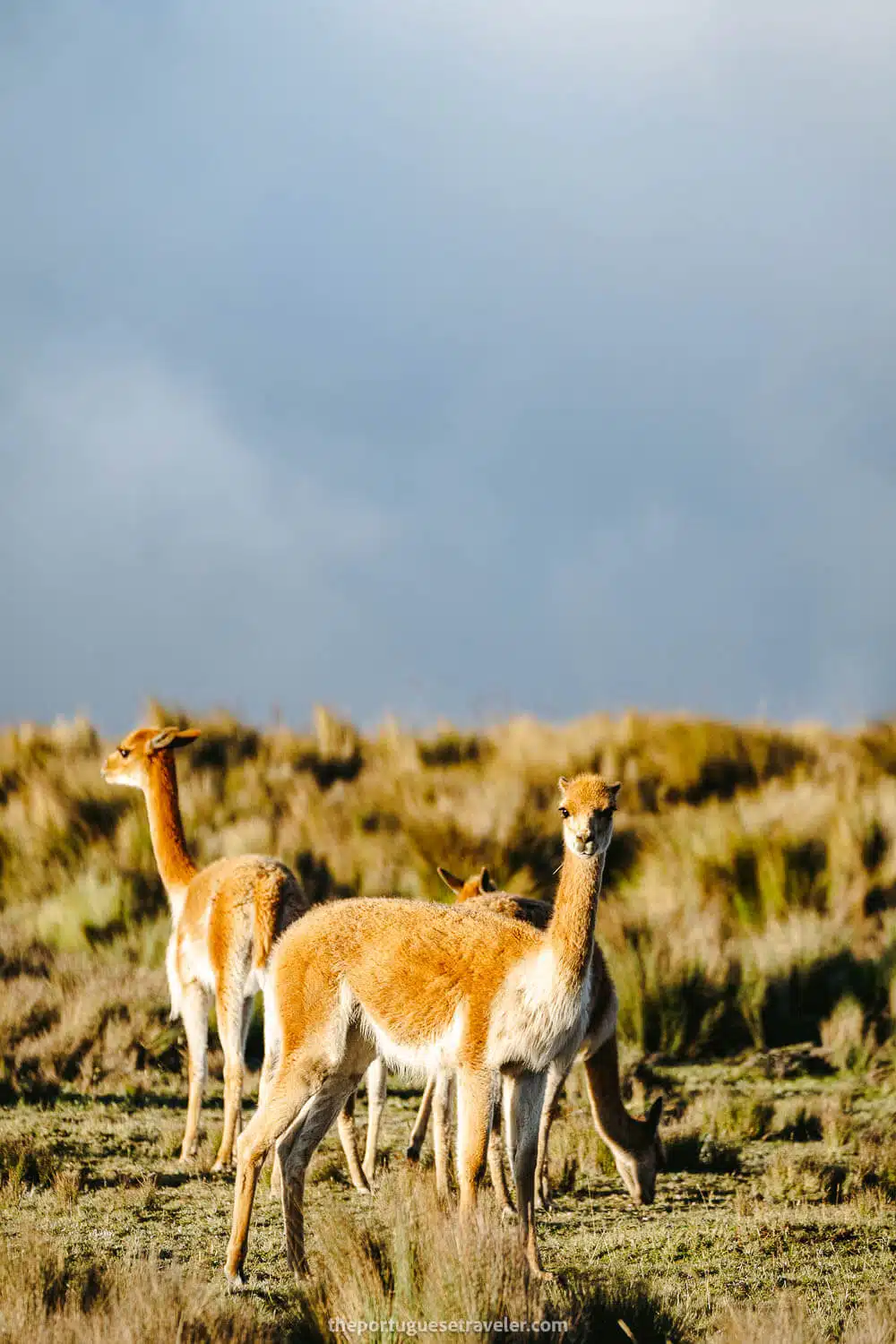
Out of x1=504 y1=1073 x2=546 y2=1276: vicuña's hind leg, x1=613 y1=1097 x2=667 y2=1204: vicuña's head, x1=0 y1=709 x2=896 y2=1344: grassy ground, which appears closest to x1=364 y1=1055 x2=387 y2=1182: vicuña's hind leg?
Result: x1=0 y1=709 x2=896 y2=1344: grassy ground

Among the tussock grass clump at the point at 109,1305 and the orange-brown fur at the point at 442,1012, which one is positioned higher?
the orange-brown fur at the point at 442,1012

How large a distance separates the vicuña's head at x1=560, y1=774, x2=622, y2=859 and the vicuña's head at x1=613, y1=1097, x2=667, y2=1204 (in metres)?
2.39

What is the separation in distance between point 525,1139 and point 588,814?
1306 mm

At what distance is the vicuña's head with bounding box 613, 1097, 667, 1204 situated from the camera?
24.1 feet

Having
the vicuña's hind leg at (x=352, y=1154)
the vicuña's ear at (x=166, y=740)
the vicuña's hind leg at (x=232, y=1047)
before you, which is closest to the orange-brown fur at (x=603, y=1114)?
the vicuña's hind leg at (x=352, y=1154)

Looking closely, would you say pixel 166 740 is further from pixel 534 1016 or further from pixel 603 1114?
pixel 534 1016

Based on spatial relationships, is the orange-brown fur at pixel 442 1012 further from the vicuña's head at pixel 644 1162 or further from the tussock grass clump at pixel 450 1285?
the vicuña's head at pixel 644 1162

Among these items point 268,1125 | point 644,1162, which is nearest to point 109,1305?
point 268,1125

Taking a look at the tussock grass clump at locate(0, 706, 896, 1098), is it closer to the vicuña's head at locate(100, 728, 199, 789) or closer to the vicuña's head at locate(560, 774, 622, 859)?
Answer: the vicuña's head at locate(100, 728, 199, 789)

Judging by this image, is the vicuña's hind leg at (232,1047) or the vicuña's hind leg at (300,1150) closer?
the vicuña's hind leg at (300,1150)

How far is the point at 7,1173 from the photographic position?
25.3 ft

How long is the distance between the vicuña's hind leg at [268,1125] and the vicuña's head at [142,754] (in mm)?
3965

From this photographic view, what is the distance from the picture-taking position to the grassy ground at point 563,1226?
502 cm

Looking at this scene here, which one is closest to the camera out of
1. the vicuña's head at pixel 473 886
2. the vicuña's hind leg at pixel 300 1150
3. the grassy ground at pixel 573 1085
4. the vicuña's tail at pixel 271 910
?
the grassy ground at pixel 573 1085
